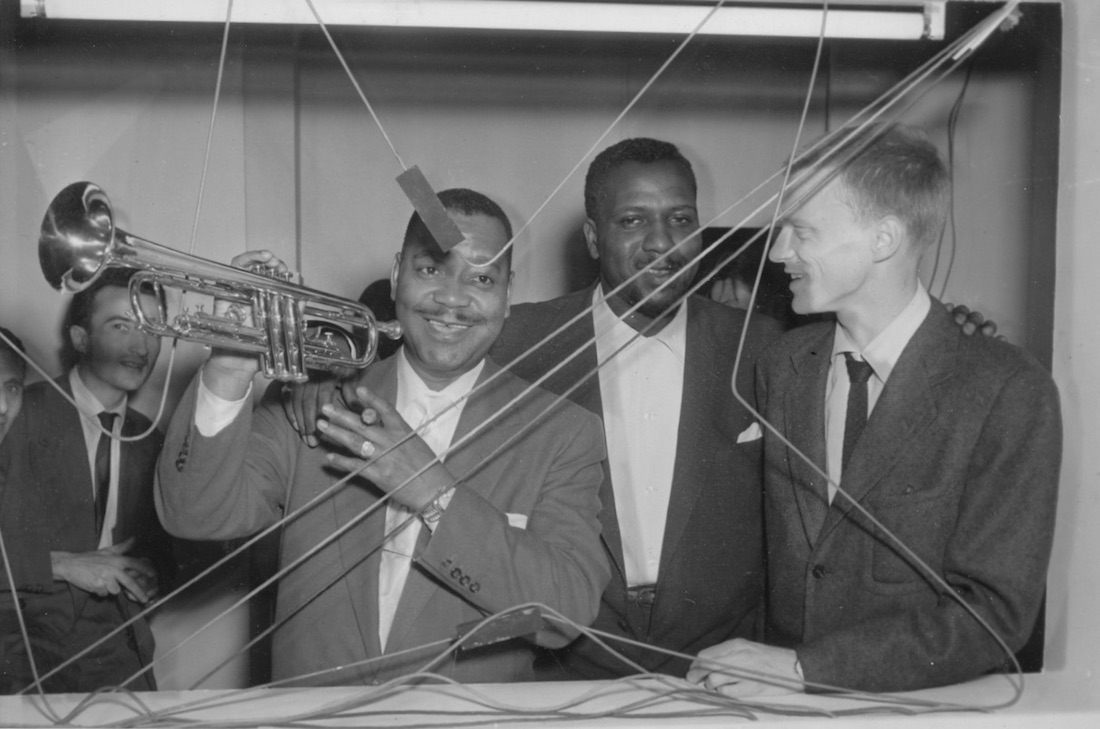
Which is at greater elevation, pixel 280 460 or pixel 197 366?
pixel 197 366

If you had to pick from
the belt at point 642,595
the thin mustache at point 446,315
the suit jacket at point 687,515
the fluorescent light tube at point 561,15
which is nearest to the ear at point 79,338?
the fluorescent light tube at point 561,15

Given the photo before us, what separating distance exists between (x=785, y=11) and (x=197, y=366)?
3.50ft

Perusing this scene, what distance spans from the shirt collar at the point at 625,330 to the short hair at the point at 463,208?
171 mm

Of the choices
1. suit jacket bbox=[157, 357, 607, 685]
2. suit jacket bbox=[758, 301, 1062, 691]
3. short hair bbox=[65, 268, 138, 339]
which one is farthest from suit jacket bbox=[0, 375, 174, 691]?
suit jacket bbox=[758, 301, 1062, 691]

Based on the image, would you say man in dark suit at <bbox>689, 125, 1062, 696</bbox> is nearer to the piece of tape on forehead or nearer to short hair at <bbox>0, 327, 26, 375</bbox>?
the piece of tape on forehead

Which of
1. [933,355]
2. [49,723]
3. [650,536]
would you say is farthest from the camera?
[650,536]

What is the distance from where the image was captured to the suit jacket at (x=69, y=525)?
5.28 ft

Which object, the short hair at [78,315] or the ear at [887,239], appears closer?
the ear at [887,239]

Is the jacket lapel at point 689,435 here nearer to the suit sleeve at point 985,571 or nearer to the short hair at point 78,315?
the suit sleeve at point 985,571

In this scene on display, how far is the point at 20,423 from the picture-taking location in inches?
64.3

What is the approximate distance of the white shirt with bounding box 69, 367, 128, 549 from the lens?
5.58 ft

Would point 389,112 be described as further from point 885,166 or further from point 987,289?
point 987,289

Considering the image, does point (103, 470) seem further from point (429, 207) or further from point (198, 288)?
point (429, 207)

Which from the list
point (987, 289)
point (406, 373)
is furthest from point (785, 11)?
point (406, 373)
